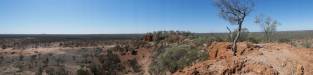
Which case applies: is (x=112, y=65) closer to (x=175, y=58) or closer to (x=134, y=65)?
(x=134, y=65)

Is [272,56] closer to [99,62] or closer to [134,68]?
[134,68]

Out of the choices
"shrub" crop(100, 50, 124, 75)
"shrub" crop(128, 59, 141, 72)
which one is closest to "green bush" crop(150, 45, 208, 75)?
"shrub" crop(128, 59, 141, 72)

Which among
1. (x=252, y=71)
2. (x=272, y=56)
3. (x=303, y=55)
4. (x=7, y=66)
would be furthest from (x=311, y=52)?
(x=7, y=66)

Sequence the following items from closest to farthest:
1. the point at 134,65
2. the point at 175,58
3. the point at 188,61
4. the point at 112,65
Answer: the point at 188,61 < the point at 175,58 < the point at 112,65 < the point at 134,65

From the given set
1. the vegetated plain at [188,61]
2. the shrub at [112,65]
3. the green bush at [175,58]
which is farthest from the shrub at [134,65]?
the green bush at [175,58]

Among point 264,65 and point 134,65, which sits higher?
point 264,65

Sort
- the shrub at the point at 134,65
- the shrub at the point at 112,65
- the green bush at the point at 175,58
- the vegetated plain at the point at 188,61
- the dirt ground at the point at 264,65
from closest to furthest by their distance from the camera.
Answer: the dirt ground at the point at 264,65 < the vegetated plain at the point at 188,61 < the green bush at the point at 175,58 < the shrub at the point at 112,65 < the shrub at the point at 134,65

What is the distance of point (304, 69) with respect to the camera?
11398mm

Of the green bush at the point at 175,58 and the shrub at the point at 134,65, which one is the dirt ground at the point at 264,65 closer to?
the green bush at the point at 175,58

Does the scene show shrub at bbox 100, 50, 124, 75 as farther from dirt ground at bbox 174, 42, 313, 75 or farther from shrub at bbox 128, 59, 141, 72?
dirt ground at bbox 174, 42, 313, 75

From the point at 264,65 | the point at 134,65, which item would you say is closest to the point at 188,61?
the point at 264,65

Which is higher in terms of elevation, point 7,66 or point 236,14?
point 236,14

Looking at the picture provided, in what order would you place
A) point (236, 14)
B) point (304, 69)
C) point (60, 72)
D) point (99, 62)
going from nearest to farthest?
point (304, 69) → point (236, 14) → point (60, 72) → point (99, 62)

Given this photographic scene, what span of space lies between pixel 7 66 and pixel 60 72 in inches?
297
